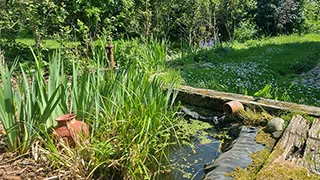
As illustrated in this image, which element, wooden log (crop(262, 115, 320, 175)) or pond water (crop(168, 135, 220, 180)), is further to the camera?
pond water (crop(168, 135, 220, 180))

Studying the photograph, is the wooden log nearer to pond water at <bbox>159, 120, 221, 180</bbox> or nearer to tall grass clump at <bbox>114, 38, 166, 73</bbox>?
pond water at <bbox>159, 120, 221, 180</bbox>

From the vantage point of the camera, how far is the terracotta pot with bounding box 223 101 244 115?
3.61m

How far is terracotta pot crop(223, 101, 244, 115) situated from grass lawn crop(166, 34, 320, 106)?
567mm

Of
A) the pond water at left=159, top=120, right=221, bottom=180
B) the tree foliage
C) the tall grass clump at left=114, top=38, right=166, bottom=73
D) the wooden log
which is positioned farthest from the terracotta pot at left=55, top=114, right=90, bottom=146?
the tree foliage

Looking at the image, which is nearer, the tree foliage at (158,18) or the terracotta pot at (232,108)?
the terracotta pot at (232,108)

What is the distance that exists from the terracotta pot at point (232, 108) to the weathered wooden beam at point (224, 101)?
153 mm

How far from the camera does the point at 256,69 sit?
242 inches

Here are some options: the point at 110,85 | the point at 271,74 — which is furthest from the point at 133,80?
the point at 271,74

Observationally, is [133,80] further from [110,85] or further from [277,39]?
[277,39]

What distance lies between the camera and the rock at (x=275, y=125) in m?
3.17

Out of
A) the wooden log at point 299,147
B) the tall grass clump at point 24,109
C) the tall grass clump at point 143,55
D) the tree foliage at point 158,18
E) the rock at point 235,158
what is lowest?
the rock at point 235,158

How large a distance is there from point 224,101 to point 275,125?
890 millimetres

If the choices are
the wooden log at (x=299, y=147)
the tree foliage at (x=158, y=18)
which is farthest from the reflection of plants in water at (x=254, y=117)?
the tree foliage at (x=158, y=18)

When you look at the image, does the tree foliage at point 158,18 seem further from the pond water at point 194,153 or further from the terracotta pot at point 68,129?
the terracotta pot at point 68,129
